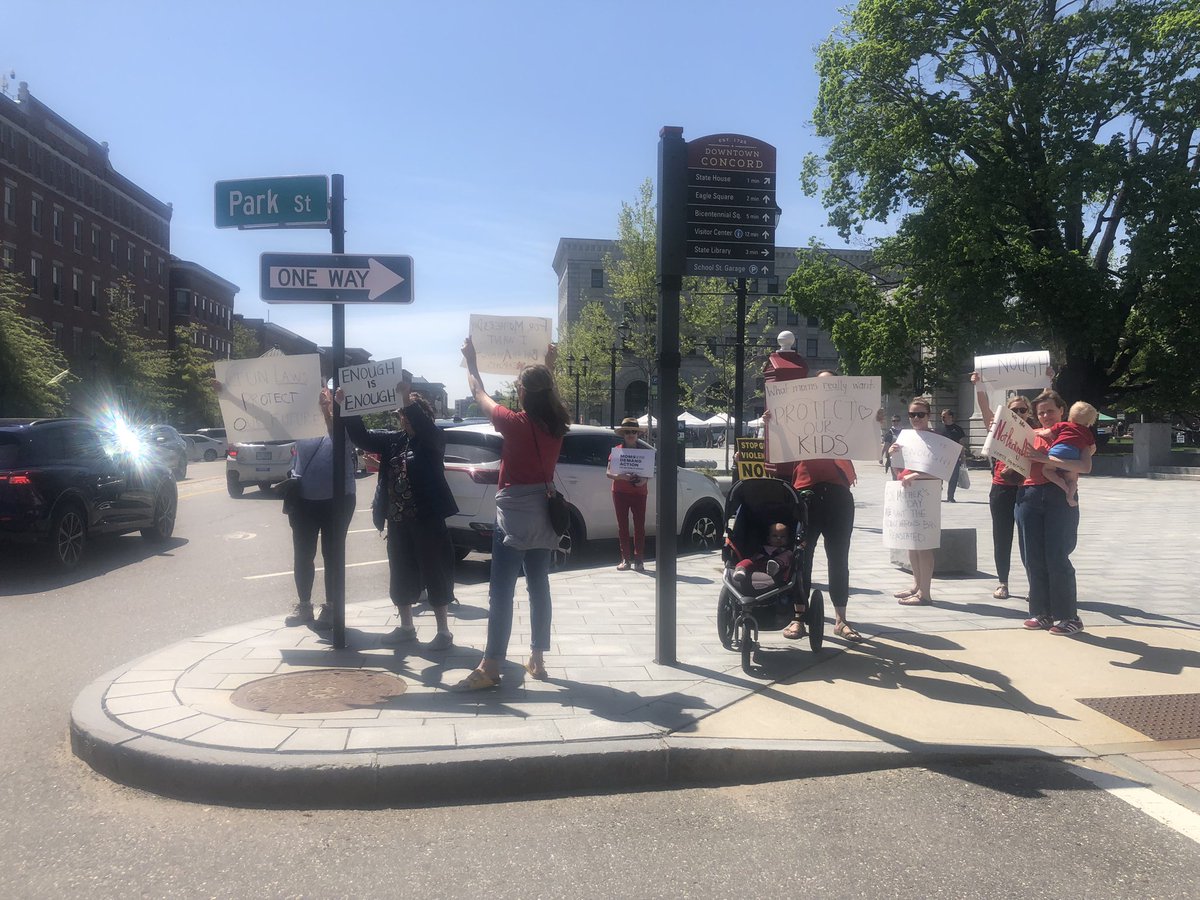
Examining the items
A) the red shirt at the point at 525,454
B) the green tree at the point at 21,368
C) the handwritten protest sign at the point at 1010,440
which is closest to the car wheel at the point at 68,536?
the red shirt at the point at 525,454

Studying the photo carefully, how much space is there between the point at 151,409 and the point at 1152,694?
2012 inches

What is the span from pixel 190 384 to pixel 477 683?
6408 centimetres

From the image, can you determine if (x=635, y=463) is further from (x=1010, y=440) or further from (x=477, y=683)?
(x=477, y=683)

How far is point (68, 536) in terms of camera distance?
→ 10.6 metres

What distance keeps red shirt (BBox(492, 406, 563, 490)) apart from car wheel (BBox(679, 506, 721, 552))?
700 cm

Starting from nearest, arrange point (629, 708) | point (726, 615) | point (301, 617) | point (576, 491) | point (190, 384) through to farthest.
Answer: point (629, 708), point (726, 615), point (301, 617), point (576, 491), point (190, 384)

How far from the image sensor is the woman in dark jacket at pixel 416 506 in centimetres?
675

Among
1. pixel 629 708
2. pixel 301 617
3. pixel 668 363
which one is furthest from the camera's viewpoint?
pixel 301 617

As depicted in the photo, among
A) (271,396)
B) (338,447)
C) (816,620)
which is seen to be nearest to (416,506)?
(338,447)

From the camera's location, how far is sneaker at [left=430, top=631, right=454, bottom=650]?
6664 mm

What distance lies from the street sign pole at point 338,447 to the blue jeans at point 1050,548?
194 inches

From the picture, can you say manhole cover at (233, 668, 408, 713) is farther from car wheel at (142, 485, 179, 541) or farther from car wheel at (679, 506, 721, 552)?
car wheel at (142, 485, 179, 541)

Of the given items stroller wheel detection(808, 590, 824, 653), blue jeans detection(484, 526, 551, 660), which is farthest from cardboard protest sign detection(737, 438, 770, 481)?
blue jeans detection(484, 526, 551, 660)

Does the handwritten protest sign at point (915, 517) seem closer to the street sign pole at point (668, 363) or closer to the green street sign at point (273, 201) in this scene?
the street sign pole at point (668, 363)
